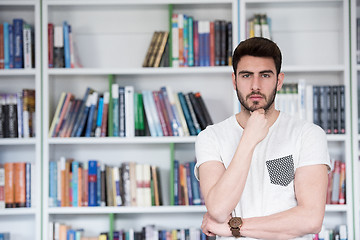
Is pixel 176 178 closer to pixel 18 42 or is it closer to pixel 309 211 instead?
pixel 18 42

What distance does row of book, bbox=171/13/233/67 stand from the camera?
358 centimetres

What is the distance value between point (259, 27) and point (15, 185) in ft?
6.16

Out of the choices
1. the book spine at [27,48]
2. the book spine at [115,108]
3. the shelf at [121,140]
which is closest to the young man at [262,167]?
Result: the shelf at [121,140]

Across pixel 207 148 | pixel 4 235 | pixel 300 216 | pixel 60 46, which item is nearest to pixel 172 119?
pixel 60 46

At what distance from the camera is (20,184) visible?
3.56 meters

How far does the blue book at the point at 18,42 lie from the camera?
11.8ft

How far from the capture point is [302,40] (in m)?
3.81

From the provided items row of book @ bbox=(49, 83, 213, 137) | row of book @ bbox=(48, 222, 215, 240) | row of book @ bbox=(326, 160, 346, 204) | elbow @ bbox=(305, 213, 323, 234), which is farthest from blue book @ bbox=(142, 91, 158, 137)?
elbow @ bbox=(305, 213, 323, 234)

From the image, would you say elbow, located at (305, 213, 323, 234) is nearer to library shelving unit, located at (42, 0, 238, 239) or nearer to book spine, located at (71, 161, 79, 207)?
library shelving unit, located at (42, 0, 238, 239)

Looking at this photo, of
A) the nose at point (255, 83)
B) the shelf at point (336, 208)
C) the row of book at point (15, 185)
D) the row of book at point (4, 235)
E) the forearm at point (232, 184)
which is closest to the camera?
the forearm at point (232, 184)

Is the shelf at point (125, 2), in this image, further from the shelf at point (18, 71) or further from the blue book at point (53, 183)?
the blue book at point (53, 183)

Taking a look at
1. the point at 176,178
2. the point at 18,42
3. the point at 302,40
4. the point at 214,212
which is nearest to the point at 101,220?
the point at 176,178

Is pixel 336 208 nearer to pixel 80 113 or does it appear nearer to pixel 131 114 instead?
pixel 131 114

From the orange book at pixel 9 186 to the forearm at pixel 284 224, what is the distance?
2.17 m
